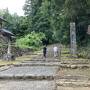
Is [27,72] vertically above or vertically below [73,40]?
below

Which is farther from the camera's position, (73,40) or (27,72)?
(73,40)

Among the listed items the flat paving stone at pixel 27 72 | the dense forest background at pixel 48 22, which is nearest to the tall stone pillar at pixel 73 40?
the dense forest background at pixel 48 22

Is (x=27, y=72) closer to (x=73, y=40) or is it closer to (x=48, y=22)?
(x=73, y=40)

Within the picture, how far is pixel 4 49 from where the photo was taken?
3494cm

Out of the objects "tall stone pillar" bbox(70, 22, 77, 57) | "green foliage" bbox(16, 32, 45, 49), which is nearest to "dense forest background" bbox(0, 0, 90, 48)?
"green foliage" bbox(16, 32, 45, 49)

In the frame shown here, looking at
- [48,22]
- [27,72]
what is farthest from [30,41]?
[27,72]

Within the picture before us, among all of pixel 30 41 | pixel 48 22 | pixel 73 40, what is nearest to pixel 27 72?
pixel 73 40

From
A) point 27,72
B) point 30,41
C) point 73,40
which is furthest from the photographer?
point 30,41

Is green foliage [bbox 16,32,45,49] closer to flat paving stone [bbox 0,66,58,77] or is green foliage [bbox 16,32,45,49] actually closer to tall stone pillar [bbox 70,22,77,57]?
tall stone pillar [bbox 70,22,77,57]

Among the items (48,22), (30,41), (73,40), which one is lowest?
(73,40)

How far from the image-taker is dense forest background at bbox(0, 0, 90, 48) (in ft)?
128

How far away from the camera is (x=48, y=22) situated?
6856 cm

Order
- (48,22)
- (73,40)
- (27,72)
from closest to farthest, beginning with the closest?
(27,72) → (73,40) → (48,22)

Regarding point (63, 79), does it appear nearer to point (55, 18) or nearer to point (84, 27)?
point (84, 27)
